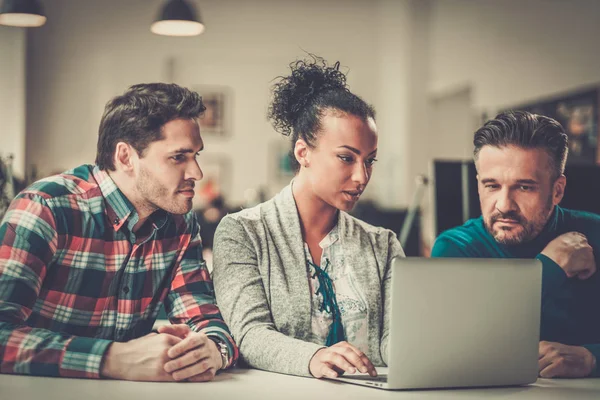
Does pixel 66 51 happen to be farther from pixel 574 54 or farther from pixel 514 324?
pixel 514 324

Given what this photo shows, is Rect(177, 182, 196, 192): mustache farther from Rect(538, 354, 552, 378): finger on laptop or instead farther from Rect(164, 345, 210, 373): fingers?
Rect(538, 354, 552, 378): finger on laptop

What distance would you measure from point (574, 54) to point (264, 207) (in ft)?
13.0

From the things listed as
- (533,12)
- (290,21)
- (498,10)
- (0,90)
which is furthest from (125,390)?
(290,21)

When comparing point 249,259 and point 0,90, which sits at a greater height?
point 0,90

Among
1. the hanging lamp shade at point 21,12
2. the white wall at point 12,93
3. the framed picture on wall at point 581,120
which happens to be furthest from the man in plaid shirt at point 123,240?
the white wall at point 12,93

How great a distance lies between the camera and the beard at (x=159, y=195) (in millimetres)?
1793

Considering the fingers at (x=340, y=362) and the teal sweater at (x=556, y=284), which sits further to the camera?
the teal sweater at (x=556, y=284)

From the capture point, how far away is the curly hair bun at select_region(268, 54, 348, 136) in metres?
1.96

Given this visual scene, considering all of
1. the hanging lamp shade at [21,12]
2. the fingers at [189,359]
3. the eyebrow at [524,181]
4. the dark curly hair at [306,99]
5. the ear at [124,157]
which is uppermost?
the hanging lamp shade at [21,12]

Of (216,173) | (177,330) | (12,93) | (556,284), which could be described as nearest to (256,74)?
(216,173)

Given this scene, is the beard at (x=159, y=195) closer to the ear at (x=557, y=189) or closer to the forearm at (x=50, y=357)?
the forearm at (x=50, y=357)

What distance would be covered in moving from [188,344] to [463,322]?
56cm

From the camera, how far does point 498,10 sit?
635 cm

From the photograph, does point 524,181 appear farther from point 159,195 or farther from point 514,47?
point 514,47
